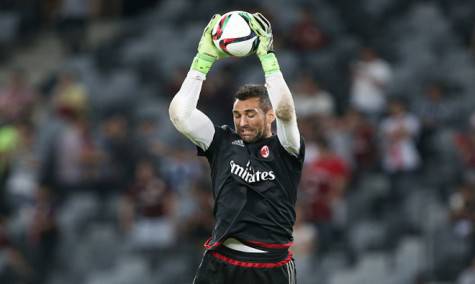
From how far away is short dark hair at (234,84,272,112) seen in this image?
7395mm

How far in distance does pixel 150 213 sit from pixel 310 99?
2842 millimetres

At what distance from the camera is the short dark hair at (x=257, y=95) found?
7395 mm

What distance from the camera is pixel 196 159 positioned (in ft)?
49.1

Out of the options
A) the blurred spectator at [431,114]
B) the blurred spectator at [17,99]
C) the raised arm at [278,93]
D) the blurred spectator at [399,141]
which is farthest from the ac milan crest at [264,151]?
the blurred spectator at [17,99]

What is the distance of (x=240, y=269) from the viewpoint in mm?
7328

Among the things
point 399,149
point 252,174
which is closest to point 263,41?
point 252,174

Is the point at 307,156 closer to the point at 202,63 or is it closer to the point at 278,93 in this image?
the point at 202,63

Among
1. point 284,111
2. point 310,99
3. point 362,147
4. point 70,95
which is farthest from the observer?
point 70,95

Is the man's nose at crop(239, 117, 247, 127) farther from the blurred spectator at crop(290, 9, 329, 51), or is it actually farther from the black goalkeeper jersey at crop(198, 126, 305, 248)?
the blurred spectator at crop(290, 9, 329, 51)

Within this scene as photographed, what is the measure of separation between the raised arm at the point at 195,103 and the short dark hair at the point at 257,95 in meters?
0.25

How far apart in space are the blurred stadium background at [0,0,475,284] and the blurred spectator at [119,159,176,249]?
2cm

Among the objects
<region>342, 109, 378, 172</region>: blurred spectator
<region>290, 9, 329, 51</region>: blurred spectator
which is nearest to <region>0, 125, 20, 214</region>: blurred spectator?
<region>342, 109, 378, 172</region>: blurred spectator

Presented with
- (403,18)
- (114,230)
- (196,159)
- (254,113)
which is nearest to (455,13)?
(403,18)

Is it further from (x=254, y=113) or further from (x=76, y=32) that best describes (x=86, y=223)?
(x=254, y=113)
